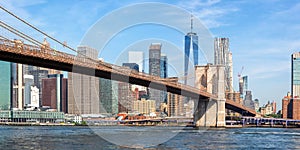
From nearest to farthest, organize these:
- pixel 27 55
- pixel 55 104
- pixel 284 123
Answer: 1. pixel 27 55
2. pixel 284 123
3. pixel 55 104

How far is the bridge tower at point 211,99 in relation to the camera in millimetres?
49969

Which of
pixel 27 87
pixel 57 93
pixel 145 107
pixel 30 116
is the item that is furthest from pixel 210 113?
pixel 27 87

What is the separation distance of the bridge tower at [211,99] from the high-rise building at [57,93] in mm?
50516

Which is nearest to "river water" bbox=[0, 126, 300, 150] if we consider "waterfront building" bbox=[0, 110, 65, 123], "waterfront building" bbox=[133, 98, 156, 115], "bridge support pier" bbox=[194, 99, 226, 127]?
"bridge support pier" bbox=[194, 99, 226, 127]

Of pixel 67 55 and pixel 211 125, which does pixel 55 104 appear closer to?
pixel 211 125

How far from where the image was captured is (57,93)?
339ft

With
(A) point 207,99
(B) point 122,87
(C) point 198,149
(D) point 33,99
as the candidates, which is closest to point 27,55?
(C) point 198,149

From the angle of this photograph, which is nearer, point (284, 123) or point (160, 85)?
point (160, 85)

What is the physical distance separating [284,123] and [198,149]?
57.3 metres

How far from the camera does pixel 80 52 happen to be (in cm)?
2886

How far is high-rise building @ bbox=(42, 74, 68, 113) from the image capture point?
335 feet

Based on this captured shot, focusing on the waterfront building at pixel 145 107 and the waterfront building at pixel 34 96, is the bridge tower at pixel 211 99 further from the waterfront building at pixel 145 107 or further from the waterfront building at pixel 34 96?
the waterfront building at pixel 34 96

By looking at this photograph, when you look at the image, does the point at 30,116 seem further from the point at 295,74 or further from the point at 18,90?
the point at 295,74

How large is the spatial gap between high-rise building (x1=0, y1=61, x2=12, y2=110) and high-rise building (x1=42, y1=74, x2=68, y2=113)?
9.45 meters
